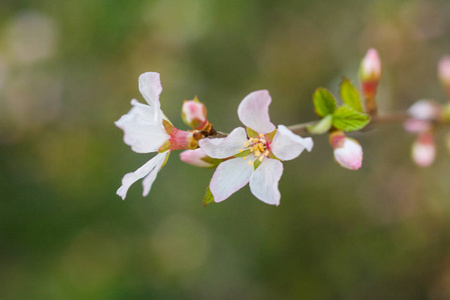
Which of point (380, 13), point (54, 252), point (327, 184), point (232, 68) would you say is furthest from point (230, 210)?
point (380, 13)

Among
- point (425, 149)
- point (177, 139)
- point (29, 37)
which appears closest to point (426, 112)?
point (425, 149)

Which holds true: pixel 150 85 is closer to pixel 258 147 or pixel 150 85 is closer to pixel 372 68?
pixel 258 147

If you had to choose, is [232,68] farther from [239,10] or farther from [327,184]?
[327,184]

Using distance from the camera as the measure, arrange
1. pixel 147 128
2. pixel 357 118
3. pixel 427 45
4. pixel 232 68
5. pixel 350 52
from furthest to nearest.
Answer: pixel 232 68 → pixel 350 52 → pixel 427 45 → pixel 357 118 → pixel 147 128

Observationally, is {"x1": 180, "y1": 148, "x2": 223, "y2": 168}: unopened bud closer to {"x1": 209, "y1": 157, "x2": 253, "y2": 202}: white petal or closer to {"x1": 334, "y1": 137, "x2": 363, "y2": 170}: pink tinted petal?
{"x1": 209, "y1": 157, "x2": 253, "y2": 202}: white petal

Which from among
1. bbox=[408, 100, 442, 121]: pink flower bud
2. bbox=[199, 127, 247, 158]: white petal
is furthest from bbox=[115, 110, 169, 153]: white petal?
bbox=[408, 100, 442, 121]: pink flower bud

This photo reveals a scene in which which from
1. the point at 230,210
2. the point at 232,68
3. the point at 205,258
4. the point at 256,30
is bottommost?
the point at 205,258
